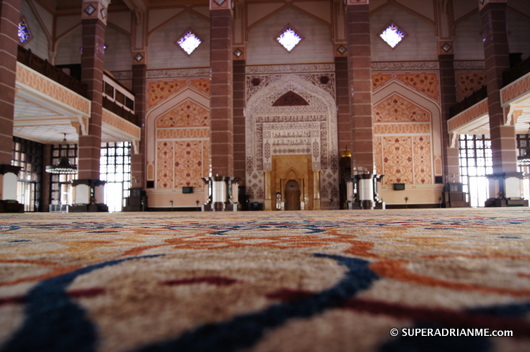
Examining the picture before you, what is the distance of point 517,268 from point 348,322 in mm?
424

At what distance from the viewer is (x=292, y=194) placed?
13523 millimetres

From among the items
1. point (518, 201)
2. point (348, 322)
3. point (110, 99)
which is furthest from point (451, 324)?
point (110, 99)

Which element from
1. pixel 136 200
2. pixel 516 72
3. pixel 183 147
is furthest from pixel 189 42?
pixel 516 72

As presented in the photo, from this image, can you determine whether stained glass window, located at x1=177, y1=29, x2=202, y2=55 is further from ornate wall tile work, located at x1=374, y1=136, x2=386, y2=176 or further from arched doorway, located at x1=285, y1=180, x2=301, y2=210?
ornate wall tile work, located at x1=374, y1=136, x2=386, y2=176

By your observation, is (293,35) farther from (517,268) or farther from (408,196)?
(517,268)

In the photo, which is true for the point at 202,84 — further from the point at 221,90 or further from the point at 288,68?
the point at 221,90

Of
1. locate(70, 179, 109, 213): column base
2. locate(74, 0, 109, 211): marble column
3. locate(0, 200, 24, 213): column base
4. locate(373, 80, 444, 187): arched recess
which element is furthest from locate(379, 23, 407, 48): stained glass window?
locate(0, 200, 24, 213): column base

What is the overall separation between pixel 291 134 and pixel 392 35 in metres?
4.93

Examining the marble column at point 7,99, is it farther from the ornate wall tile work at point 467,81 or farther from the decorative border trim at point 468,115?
the ornate wall tile work at point 467,81

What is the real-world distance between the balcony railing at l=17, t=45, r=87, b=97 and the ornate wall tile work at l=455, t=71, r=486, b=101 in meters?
11.7

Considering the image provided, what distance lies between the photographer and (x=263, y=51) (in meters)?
13.8

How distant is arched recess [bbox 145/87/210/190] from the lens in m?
13.8

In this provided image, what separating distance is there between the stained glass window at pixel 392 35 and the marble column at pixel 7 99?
11.1m

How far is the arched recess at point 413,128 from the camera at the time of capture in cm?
1336
